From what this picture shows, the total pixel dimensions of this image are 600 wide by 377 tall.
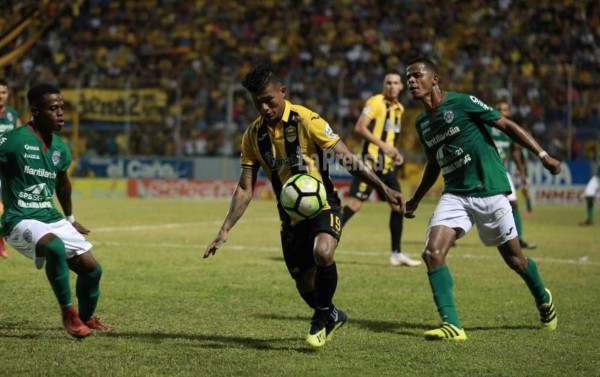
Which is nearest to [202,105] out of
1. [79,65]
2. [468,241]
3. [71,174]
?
[71,174]

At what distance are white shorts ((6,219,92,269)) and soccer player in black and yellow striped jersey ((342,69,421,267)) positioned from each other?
6.18 m

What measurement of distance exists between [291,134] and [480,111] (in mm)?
1760

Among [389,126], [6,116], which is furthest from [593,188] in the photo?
[6,116]

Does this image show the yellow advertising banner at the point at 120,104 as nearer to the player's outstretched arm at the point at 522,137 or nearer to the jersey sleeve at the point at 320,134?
the player's outstretched arm at the point at 522,137

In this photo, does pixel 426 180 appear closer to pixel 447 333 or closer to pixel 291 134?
pixel 447 333

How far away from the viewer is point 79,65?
3409 centimetres

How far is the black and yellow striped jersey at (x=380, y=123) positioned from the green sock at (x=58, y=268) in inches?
269

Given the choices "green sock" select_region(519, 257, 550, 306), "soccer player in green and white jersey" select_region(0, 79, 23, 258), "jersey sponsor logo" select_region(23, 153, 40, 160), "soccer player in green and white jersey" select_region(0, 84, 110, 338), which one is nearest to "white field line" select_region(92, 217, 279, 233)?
"soccer player in green and white jersey" select_region(0, 79, 23, 258)

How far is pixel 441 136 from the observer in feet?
25.2

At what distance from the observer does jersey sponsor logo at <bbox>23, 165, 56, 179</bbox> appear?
22.6 feet

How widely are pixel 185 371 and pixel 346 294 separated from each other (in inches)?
165

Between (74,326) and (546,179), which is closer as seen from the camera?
(74,326)

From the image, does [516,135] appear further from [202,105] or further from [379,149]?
[202,105]

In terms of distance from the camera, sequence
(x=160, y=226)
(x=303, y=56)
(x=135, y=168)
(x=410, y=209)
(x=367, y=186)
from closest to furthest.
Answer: (x=410, y=209) → (x=367, y=186) → (x=160, y=226) → (x=135, y=168) → (x=303, y=56)
